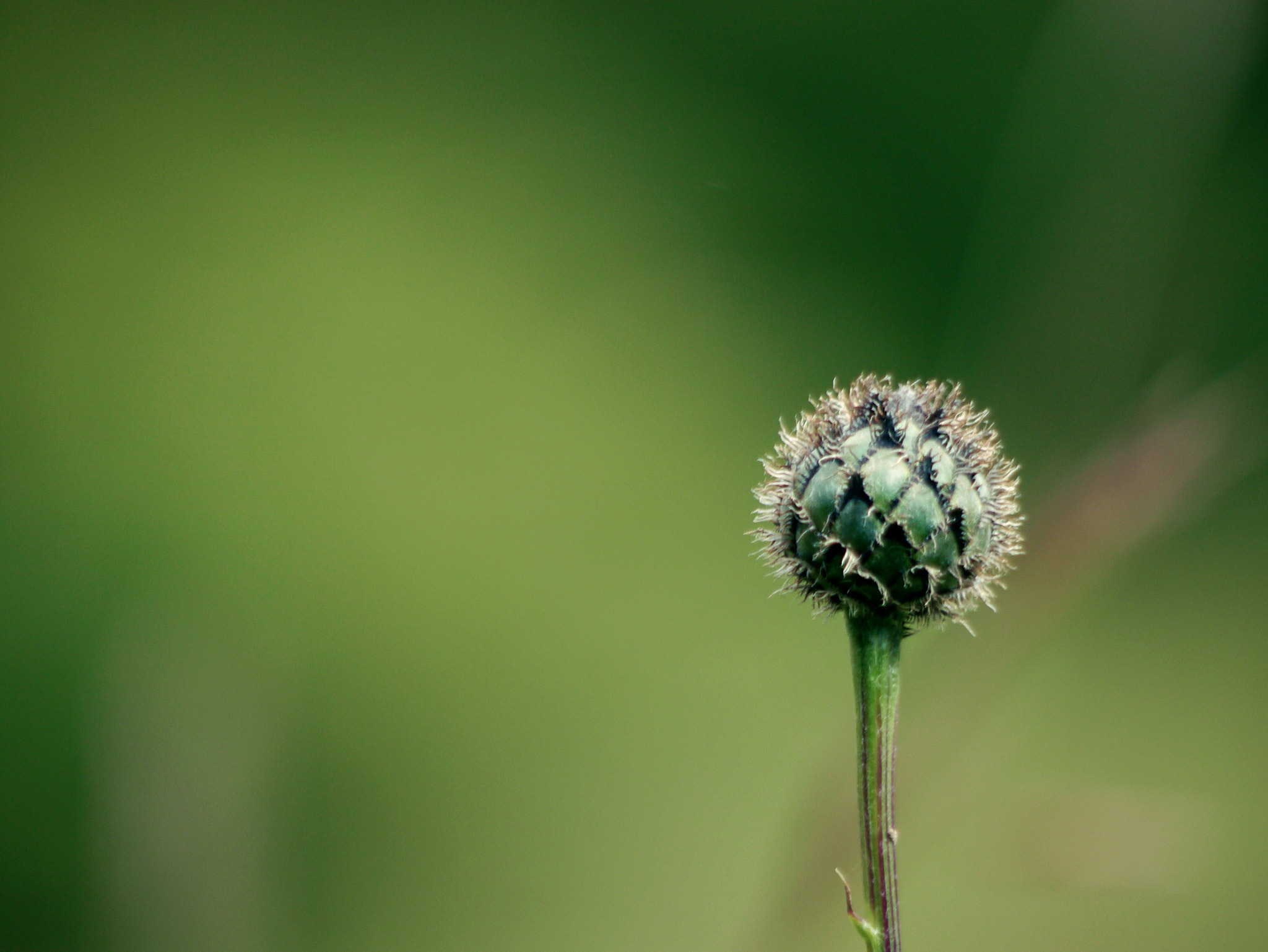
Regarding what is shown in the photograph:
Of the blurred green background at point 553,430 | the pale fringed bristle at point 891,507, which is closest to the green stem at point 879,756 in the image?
the pale fringed bristle at point 891,507

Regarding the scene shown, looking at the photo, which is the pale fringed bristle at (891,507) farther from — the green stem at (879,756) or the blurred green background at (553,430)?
the blurred green background at (553,430)

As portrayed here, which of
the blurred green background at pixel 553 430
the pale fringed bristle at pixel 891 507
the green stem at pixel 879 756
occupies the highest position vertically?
the blurred green background at pixel 553 430

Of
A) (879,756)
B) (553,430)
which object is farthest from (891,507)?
(553,430)

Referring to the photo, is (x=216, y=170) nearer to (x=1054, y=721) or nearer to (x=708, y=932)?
(x=708, y=932)

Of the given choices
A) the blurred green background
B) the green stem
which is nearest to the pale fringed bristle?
the green stem

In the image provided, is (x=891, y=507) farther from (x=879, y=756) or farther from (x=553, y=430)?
(x=553, y=430)

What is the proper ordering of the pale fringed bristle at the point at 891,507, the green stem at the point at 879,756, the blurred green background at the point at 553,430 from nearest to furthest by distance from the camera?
the green stem at the point at 879,756 < the pale fringed bristle at the point at 891,507 < the blurred green background at the point at 553,430
